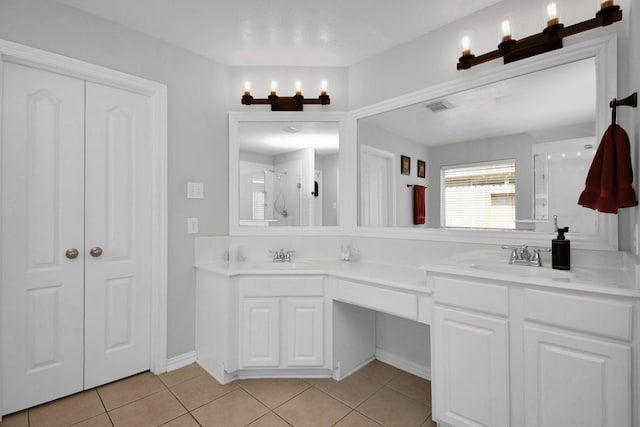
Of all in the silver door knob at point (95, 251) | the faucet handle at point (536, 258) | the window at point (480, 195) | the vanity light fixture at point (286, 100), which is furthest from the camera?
the vanity light fixture at point (286, 100)

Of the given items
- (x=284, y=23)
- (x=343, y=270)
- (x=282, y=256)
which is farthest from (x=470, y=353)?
(x=284, y=23)

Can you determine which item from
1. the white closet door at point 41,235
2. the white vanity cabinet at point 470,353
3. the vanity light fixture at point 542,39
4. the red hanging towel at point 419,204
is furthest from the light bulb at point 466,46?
→ the white closet door at point 41,235

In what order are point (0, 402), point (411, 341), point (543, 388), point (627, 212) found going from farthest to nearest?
point (411, 341)
point (0, 402)
point (627, 212)
point (543, 388)

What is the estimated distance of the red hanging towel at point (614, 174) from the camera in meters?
1.28

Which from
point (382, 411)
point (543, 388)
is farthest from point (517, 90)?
point (382, 411)

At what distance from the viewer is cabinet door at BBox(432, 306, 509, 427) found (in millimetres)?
1388

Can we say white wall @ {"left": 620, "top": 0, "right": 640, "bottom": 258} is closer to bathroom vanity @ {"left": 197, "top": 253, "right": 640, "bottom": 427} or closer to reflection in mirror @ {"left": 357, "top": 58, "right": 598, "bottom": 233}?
reflection in mirror @ {"left": 357, "top": 58, "right": 598, "bottom": 233}

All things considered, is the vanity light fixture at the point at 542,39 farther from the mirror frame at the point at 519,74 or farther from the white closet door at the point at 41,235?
the white closet door at the point at 41,235

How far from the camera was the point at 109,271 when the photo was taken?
6.94 ft

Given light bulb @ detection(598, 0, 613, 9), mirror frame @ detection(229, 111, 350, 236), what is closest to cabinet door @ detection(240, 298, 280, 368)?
mirror frame @ detection(229, 111, 350, 236)

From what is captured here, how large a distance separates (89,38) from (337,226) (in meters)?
2.14

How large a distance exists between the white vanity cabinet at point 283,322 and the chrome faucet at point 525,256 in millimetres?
1159

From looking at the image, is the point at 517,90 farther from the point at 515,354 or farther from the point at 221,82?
the point at 221,82

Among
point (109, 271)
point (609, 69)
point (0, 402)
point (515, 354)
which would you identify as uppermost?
point (609, 69)
